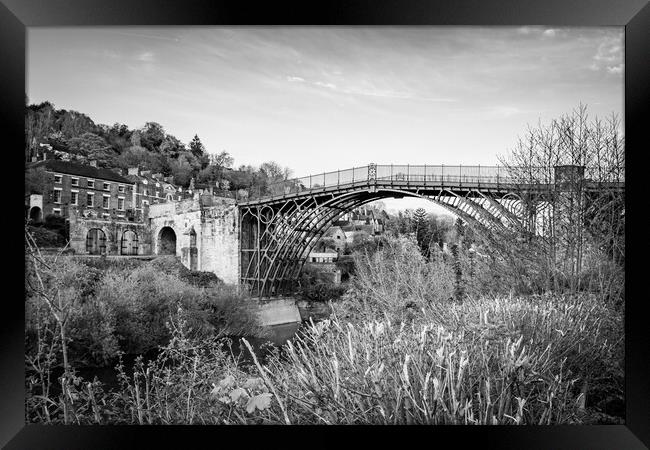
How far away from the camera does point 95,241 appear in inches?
160

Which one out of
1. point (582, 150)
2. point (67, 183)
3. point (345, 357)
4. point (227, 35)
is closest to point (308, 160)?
point (227, 35)

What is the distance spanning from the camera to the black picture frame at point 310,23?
7.82 feet

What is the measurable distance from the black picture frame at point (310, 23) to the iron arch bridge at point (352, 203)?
153 centimetres

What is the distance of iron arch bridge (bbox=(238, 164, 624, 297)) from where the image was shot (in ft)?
14.8

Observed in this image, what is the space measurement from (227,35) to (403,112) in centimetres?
162

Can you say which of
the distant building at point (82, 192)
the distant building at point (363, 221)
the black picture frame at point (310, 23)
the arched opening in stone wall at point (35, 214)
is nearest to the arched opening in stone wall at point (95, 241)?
the distant building at point (82, 192)

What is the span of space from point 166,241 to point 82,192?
3.42 ft

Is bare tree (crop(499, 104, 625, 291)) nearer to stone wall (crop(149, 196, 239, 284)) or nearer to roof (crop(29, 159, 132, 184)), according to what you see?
stone wall (crop(149, 196, 239, 284))

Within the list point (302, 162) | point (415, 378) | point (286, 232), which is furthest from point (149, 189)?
point (415, 378)

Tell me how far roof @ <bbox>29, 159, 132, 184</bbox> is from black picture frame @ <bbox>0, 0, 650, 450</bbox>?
1195mm

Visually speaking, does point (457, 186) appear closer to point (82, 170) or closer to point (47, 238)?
point (82, 170)

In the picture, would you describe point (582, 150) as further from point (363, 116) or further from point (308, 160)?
point (308, 160)

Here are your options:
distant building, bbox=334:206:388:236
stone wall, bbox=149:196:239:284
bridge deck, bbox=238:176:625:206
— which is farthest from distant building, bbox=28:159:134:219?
distant building, bbox=334:206:388:236

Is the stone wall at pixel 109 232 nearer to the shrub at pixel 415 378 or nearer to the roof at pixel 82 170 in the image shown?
the roof at pixel 82 170
